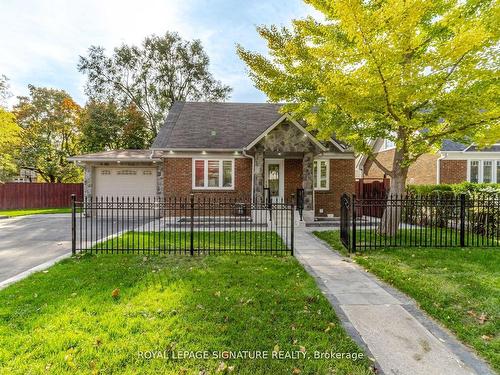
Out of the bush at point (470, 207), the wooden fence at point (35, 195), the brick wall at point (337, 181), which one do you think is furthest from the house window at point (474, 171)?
the wooden fence at point (35, 195)

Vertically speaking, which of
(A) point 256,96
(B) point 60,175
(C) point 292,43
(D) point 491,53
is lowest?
(B) point 60,175

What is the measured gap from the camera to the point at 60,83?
89.5ft

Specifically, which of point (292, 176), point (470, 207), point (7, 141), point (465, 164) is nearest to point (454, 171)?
point (465, 164)

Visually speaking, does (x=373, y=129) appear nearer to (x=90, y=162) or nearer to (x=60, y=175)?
(x=90, y=162)

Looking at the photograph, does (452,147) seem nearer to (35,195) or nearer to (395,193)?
(395,193)

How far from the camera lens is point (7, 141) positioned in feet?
66.0

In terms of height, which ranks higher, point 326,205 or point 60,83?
point 60,83

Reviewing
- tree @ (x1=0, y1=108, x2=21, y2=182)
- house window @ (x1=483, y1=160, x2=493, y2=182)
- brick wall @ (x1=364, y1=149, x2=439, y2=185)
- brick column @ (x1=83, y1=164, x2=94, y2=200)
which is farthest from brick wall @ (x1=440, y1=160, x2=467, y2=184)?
tree @ (x1=0, y1=108, x2=21, y2=182)

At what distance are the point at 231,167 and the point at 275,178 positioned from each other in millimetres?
2450

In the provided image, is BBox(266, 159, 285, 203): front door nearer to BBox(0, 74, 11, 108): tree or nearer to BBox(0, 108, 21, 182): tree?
BBox(0, 108, 21, 182): tree

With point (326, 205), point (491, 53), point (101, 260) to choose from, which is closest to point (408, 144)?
point (491, 53)

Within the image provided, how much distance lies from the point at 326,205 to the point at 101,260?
452 inches

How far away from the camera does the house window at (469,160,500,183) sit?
16734mm

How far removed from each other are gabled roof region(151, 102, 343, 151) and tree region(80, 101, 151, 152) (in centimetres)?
993
